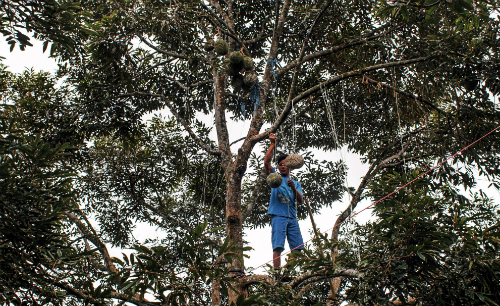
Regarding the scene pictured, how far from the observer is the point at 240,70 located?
503 centimetres

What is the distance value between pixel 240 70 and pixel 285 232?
2.05m

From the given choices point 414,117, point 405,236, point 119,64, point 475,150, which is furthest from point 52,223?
point 414,117

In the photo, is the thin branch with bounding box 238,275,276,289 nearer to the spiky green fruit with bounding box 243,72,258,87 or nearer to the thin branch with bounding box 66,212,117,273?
the spiky green fruit with bounding box 243,72,258,87

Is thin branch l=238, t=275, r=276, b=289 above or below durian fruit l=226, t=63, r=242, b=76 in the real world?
below

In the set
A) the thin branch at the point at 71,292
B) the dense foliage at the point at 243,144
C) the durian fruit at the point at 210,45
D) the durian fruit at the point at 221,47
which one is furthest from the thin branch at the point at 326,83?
the thin branch at the point at 71,292

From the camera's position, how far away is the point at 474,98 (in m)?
4.27

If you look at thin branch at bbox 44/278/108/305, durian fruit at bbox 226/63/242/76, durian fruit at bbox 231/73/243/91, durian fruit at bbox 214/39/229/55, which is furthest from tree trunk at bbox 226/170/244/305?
thin branch at bbox 44/278/108/305

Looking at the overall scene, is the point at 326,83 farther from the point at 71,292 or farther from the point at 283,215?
the point at 71,292

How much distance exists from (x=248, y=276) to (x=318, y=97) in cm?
352

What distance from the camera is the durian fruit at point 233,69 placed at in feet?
15.9

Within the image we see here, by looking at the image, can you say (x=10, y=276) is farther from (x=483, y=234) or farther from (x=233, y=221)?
(x=483, y=234)

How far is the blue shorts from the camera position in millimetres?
4895

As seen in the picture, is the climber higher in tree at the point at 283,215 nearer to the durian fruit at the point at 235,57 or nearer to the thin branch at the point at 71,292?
the durian fruit at the point at 235,57

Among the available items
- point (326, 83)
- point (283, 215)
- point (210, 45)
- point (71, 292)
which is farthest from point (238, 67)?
point (71, 292)
